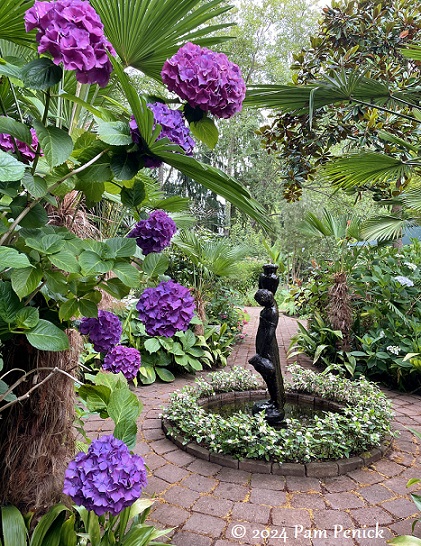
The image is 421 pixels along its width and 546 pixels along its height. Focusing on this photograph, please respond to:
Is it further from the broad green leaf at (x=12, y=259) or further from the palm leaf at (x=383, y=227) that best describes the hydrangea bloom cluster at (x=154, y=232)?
the palm leaf at (x=383, y=227)

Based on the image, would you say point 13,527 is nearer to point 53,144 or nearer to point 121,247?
point 121,247

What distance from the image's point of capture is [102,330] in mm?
1301

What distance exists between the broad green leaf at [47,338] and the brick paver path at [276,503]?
4.00 ft

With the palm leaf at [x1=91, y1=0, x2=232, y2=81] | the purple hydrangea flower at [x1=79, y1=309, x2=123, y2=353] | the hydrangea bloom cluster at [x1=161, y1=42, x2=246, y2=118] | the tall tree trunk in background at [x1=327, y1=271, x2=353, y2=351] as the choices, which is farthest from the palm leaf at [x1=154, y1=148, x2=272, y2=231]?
the tall tree trunk in background at [x1=327, y1=271, x2=353, y2=351]

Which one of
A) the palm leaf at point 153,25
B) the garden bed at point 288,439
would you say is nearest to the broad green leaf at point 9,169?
the palm leaf at point 153,25

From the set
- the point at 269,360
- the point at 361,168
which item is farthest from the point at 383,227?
the point at 269,360

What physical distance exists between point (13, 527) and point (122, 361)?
0.63 metres

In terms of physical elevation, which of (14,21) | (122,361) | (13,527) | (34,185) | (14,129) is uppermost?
(14,21)

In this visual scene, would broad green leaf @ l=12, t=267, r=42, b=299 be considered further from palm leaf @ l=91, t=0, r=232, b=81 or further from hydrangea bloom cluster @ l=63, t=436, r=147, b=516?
palm leaf @ l=91, t=0, r=232, b=81

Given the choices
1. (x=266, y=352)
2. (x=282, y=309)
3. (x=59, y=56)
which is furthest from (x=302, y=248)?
(x=59, y=56)

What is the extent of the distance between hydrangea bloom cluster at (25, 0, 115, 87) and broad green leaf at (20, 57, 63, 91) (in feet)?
0.09

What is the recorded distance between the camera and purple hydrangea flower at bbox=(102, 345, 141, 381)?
4.78 feet

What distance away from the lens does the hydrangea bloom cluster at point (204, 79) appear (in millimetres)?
837

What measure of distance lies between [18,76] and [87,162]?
22 centimetres
